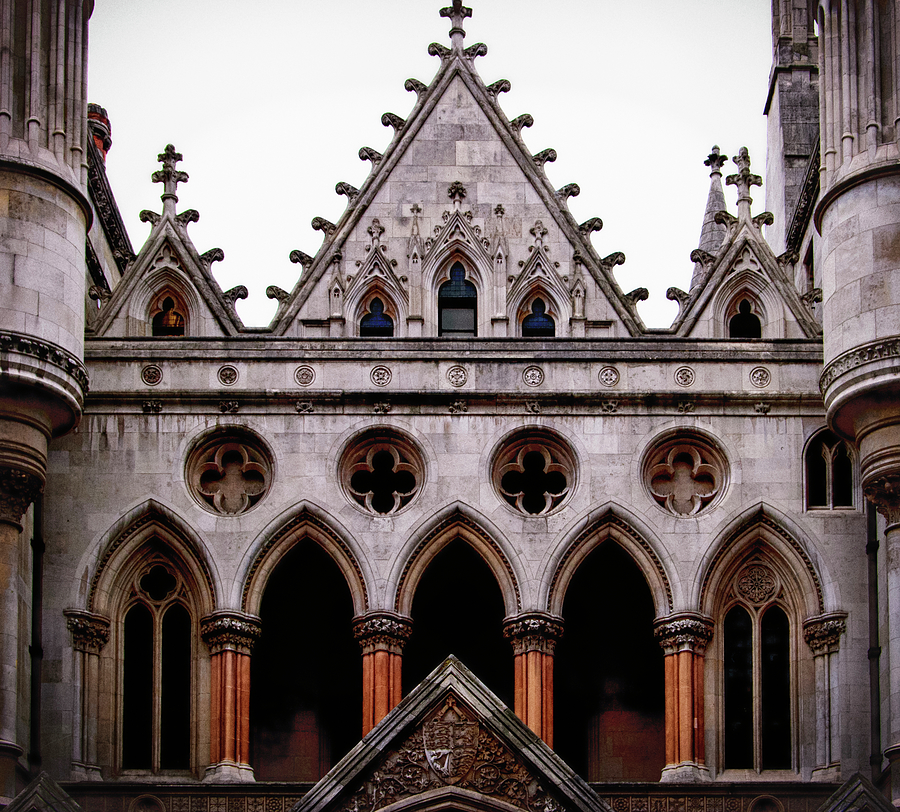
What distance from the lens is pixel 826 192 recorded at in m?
30.7

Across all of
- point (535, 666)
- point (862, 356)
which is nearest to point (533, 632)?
point (535, 666)

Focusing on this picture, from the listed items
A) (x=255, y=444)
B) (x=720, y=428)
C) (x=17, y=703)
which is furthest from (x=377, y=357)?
(x=17, y=703)

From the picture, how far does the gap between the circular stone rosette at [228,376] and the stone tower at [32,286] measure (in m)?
2.02

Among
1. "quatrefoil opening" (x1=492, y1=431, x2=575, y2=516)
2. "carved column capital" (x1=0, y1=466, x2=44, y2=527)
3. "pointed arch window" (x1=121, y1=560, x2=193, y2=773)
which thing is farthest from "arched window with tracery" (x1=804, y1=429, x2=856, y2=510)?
"carved column capital" (x1=0, y1=466, x2=44, y2=527)

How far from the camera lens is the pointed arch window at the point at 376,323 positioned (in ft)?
107

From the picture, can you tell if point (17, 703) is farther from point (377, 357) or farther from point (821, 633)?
point (821, 633)

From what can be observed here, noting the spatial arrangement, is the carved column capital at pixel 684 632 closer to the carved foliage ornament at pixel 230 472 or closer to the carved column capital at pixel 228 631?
the carved column capital at pixel 228 631

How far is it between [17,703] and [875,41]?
43.6 ft

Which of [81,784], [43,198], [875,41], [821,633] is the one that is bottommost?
[81,784]

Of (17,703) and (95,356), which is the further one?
(95,356)

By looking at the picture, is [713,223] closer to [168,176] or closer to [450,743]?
[168,176]

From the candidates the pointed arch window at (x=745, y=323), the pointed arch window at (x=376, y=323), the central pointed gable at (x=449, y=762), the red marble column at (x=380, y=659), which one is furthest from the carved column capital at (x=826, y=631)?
the pointed arch window at (x=376, y=323)

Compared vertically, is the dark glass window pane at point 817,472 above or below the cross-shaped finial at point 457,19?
below

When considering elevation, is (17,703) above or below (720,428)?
below
